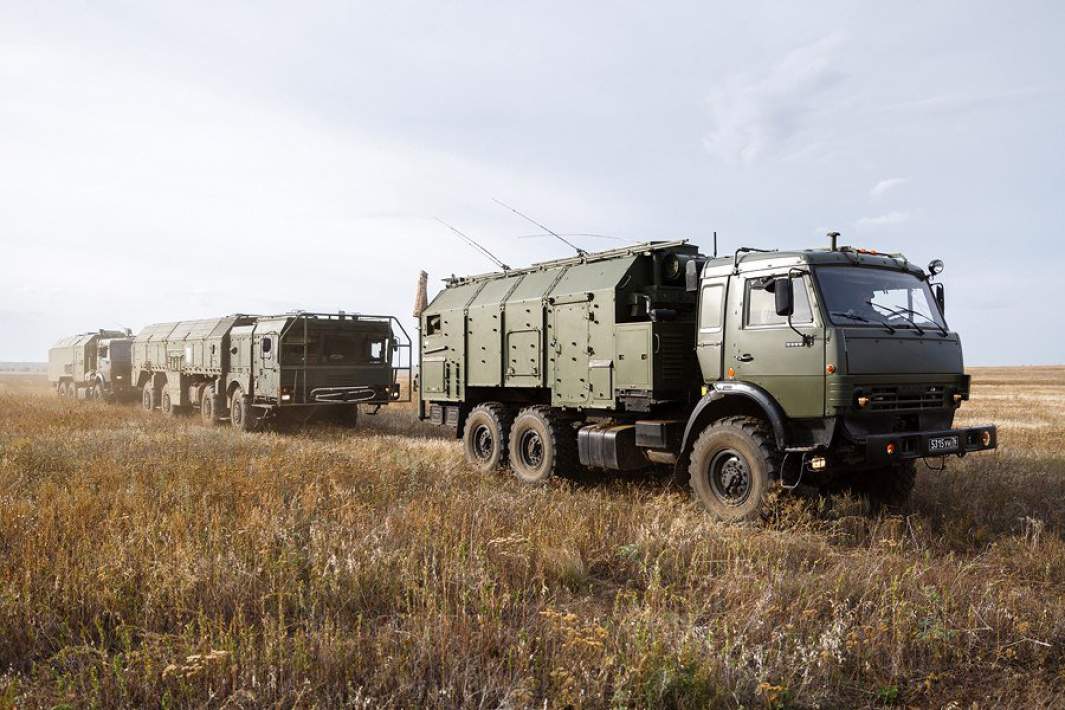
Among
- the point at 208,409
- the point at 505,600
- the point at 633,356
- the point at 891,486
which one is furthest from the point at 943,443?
the point at 208,409

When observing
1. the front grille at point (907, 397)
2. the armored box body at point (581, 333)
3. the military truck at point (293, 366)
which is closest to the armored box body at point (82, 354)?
the military truck at point (293, 366)

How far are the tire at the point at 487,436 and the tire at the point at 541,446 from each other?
170 millimetres

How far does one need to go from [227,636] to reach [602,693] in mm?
2144

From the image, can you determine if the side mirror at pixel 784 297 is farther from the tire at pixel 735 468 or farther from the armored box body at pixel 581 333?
the armored box body at pixel 581 333

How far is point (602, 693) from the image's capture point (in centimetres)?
382

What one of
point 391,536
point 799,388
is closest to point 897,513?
point 799,388

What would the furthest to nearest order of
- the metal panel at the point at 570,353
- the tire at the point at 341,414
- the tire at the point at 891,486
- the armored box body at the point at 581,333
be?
the tire at the point at 341,414
the metal panel at the point at 570,353
the armored box body at the point at 581,333
the tire at the point at 891,486

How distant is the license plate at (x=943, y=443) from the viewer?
24.1 ft

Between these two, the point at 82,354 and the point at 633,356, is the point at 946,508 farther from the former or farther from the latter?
the point at 82,354

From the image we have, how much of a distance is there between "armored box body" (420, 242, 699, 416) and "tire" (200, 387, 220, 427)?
31.1ft

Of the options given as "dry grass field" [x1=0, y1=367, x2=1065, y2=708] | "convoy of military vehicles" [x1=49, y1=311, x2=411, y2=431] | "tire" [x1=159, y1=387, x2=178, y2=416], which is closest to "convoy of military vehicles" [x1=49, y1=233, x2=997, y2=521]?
"dry grass field" [x1=0, y1=367, x2=1065, y2=708]

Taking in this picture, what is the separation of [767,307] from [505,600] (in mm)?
4718

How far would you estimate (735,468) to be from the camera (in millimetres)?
7820

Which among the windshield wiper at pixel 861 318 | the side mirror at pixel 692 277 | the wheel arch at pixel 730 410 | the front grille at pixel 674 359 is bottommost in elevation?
the wheel arch at pixel 730 410
